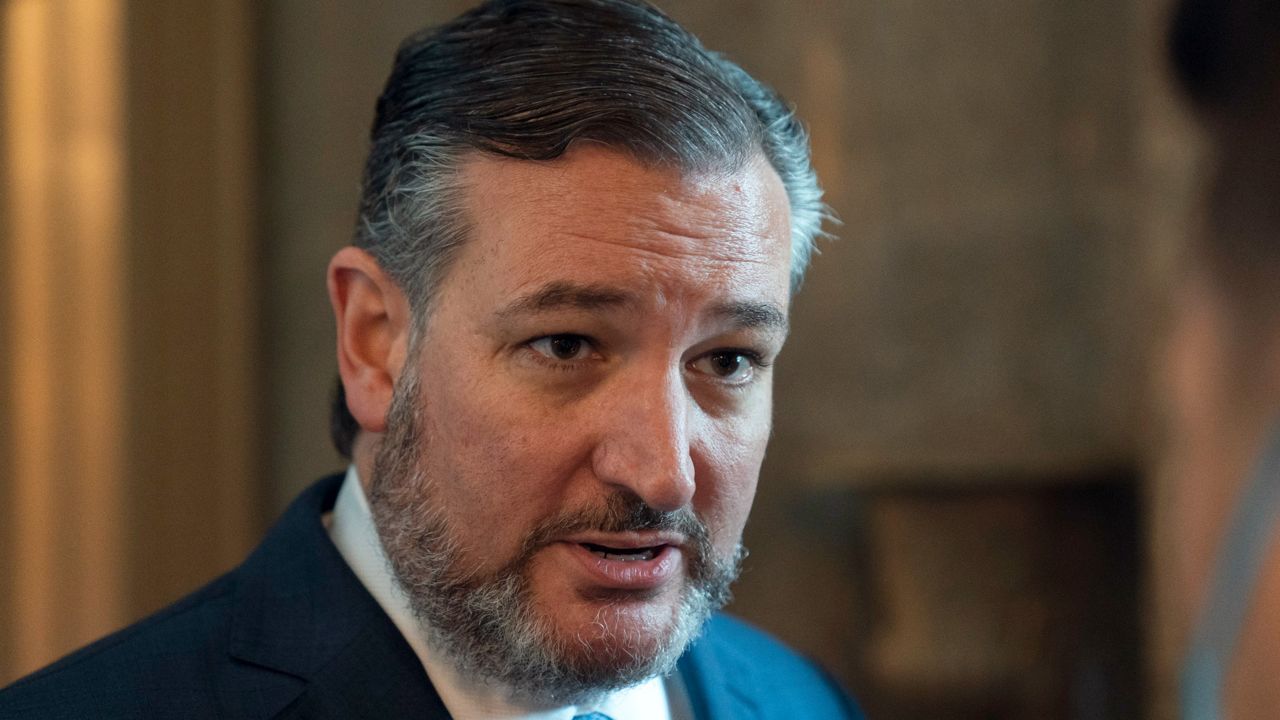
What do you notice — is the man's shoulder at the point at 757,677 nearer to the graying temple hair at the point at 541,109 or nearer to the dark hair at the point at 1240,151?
the graying temple hair at the point at 541,109

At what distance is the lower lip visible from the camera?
5.79 feet

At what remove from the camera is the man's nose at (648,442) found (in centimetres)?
172

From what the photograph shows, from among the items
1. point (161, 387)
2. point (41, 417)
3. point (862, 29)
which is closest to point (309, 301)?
point (161, 387)

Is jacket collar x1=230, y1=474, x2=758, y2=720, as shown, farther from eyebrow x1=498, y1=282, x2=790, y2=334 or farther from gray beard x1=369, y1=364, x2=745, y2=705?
eyebrow x1=498, y1=282, x2=790, y2=334

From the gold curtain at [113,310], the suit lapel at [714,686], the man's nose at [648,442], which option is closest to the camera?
the man's nose at [648,442]

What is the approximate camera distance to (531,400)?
5.81ft

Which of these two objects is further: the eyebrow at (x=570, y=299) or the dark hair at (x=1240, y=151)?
the dark hair at (x=1240, y=151)

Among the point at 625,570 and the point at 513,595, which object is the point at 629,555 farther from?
the point at 513,595

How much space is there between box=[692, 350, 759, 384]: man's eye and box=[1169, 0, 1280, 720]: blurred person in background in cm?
277

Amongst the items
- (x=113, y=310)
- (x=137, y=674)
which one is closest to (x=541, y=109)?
(x=137, y=674)

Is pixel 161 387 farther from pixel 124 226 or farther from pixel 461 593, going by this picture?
pixel 461 593

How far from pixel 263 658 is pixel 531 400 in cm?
52

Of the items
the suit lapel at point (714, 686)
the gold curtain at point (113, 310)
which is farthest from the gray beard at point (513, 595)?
the gold curtain at point (113, 310)

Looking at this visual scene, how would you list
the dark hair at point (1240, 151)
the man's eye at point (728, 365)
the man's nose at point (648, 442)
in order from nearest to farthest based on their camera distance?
the man's nose at point (648, 442) → the man's eye at point (728, 365) → the dark hair at point (1240, 151)
